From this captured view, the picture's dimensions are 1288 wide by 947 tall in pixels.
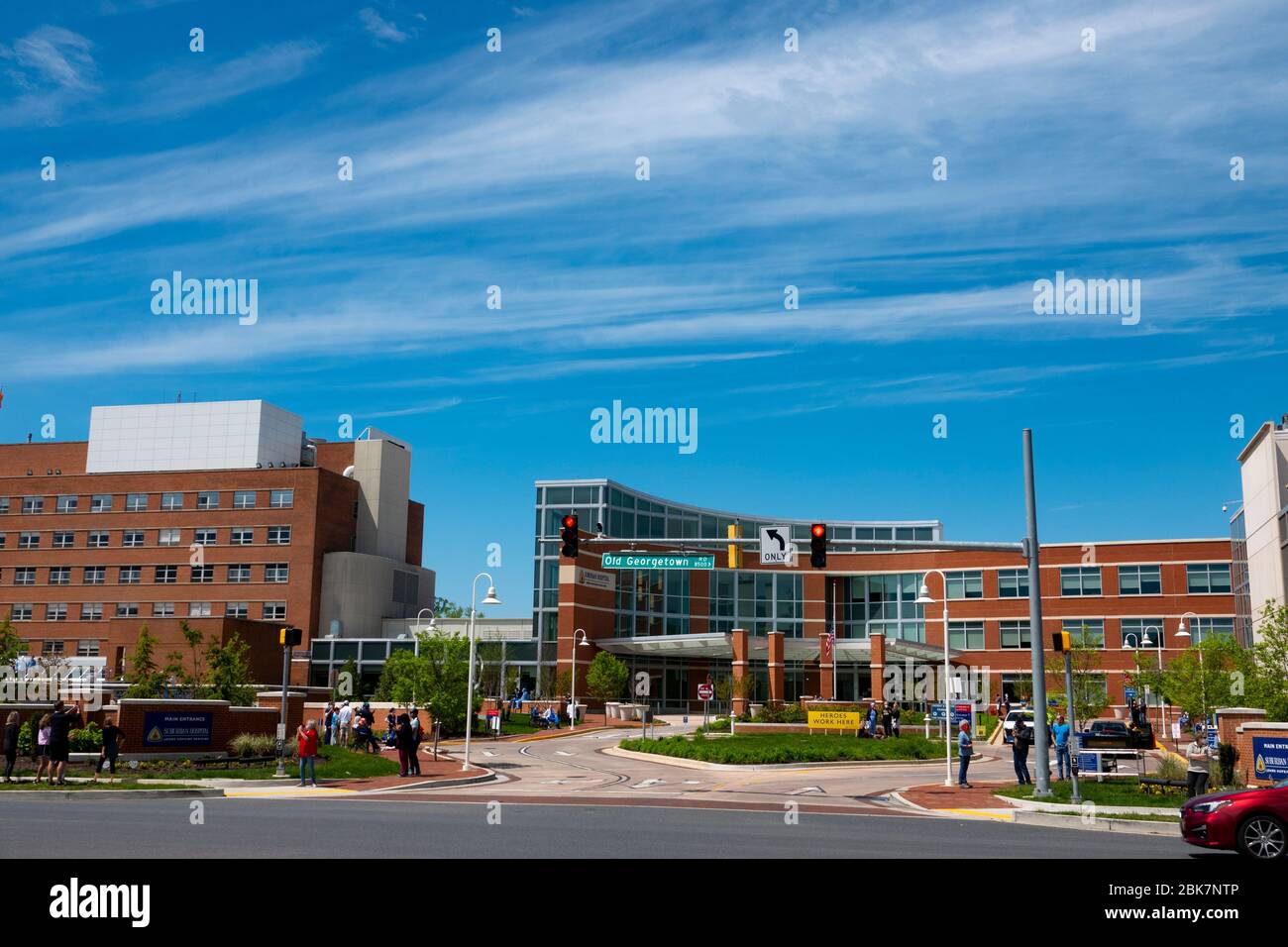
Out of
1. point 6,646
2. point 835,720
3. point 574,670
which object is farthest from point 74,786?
point 574,670

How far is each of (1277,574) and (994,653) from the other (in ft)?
99.9

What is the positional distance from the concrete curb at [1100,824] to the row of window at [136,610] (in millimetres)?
71012

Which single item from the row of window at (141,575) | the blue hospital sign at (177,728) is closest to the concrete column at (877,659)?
the row of window at (141,575)

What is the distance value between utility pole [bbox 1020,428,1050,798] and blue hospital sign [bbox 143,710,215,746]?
70.3ft

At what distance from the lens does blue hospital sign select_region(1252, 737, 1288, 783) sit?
22875mm

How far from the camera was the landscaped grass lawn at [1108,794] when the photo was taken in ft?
76.2

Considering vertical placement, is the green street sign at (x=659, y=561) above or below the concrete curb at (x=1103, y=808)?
above

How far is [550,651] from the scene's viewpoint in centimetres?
8300

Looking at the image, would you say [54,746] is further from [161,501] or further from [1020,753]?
[161,501]

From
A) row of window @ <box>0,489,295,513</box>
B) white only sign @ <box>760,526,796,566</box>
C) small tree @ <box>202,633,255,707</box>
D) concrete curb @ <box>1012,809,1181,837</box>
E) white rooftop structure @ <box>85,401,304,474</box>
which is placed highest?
white rooftop structure @ <box>85,401,304,474</box>

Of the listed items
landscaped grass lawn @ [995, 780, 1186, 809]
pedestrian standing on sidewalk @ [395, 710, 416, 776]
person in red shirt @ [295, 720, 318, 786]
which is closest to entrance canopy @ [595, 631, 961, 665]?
pedestrian standing on sidewalk @ [395, 710, 416, 776]

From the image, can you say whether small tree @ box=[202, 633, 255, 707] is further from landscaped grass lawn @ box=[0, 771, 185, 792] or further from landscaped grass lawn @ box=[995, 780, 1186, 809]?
landscaped grass lawn @ box=[995, 780, 1186, 809]

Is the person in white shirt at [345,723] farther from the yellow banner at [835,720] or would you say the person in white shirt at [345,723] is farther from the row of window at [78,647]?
the row of window at [78,647]
